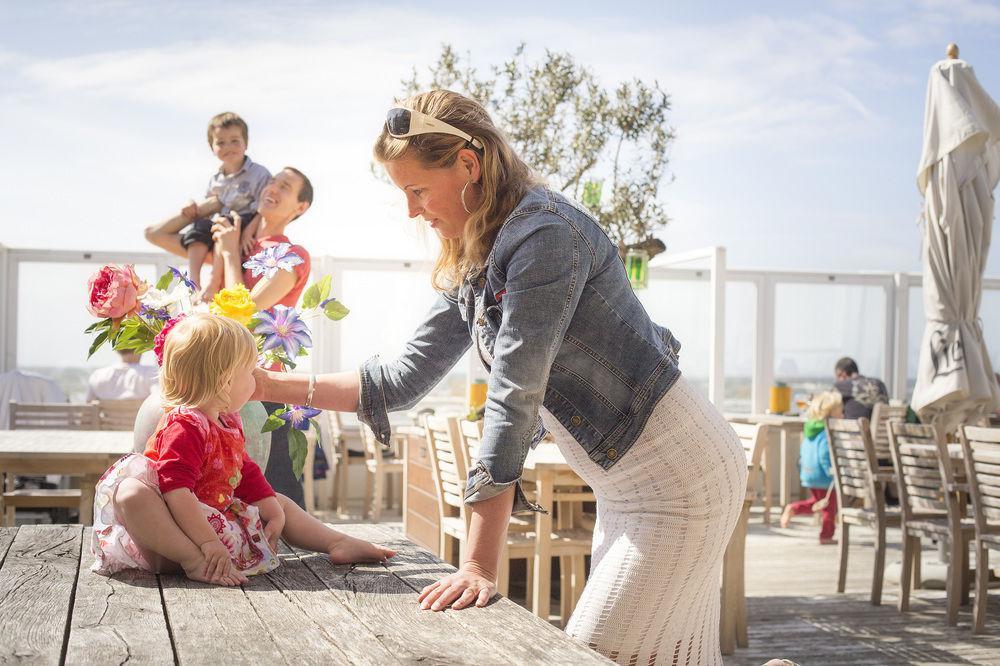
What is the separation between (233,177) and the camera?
13.1ft

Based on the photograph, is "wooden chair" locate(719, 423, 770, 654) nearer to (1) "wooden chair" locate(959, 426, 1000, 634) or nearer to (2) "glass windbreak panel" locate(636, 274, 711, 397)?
(1) "wooden chair" locate(959, 426, 1000, 634)

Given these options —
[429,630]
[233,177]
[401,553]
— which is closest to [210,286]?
[233,177]

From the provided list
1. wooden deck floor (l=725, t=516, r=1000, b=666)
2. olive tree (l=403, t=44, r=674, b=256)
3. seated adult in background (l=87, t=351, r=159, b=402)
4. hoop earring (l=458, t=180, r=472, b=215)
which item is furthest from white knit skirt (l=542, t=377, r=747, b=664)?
seated adult in background (l=87, t=351, r=159, b=402)

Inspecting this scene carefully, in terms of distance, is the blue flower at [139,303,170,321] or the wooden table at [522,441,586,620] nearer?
the blue flower at [139,303,170,321]

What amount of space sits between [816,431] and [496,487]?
6703 millimetres

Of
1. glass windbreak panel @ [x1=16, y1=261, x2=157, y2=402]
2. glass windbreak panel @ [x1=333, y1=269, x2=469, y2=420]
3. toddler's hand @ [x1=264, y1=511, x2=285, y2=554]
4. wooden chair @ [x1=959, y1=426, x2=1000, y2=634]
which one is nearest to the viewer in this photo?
toddler's hand @ [x1=264, y1=511, x2=285, y2=554]

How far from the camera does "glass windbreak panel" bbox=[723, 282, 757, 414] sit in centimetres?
1016

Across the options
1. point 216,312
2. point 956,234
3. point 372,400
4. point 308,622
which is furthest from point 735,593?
point 308,622

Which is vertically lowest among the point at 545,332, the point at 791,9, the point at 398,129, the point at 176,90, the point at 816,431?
the point at 816,431

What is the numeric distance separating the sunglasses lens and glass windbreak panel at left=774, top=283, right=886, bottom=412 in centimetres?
901

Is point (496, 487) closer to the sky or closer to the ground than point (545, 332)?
closer to the ground

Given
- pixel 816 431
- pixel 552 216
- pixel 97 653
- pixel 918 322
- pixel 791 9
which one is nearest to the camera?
pixel 97 653

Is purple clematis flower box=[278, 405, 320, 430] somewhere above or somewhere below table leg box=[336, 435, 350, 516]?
above

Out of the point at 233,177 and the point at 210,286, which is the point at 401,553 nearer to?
the point at 210,286
